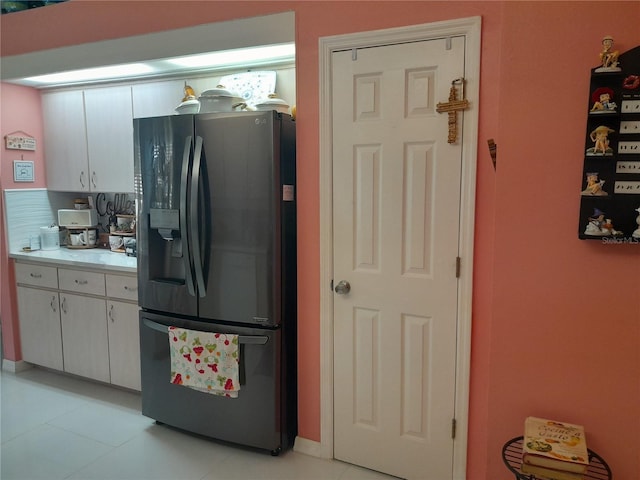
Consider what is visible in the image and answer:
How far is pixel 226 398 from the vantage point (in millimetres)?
2488

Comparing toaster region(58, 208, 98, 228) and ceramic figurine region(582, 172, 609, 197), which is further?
toaster region(58, 208, 98, 228)

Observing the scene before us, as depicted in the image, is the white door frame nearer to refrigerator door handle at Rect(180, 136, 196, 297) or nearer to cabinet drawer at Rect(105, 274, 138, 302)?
refrigerator door handle at Rect(180, 136, 196, 297)

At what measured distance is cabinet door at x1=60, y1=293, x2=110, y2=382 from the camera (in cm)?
317

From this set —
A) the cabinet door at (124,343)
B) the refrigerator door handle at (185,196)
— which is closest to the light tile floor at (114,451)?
the cabinet door at (124,343)

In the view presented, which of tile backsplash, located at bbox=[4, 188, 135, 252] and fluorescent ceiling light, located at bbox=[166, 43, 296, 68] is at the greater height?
fluorescent ceiling light, located at bbox=[166, 43, 296, 68]

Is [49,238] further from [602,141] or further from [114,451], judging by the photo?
[602,141]

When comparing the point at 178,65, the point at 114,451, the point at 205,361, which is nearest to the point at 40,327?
the point at 114,451

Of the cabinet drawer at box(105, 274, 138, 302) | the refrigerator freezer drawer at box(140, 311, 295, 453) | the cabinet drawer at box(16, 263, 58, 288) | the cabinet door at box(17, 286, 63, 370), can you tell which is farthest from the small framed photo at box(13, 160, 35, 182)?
the refrigerator freezer drawer at box(140, 311, 295, 453)

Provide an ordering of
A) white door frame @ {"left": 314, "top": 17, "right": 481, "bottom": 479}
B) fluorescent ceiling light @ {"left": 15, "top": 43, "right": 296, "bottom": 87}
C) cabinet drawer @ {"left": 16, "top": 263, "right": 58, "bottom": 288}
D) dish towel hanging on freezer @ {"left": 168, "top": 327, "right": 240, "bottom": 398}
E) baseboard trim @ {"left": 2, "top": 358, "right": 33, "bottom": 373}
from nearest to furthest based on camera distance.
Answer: white door frame @ {"left": 314, "top": 17, "right": 481, "bottom": 479}
dish towel hanging on freezer @ {"left": 168, "top": 327, "right": 240, "bottom": 398}
fluorescent ceiling light @ {"left": 15, "top": 43, "right": 296, "bottom": 87}
cabinet drawer @ {"left": 16, "top": 263, "right": 58, "bottom": 288}
baseboard trim @ {"left": 2, "top": 358, "right": 33, "bottom": 373}

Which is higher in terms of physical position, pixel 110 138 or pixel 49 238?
pixel 110 138

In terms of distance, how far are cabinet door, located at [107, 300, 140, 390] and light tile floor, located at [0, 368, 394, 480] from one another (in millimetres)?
165

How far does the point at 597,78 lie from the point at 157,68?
8.16ft

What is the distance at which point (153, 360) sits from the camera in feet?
8.82

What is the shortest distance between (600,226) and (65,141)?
142 inches
